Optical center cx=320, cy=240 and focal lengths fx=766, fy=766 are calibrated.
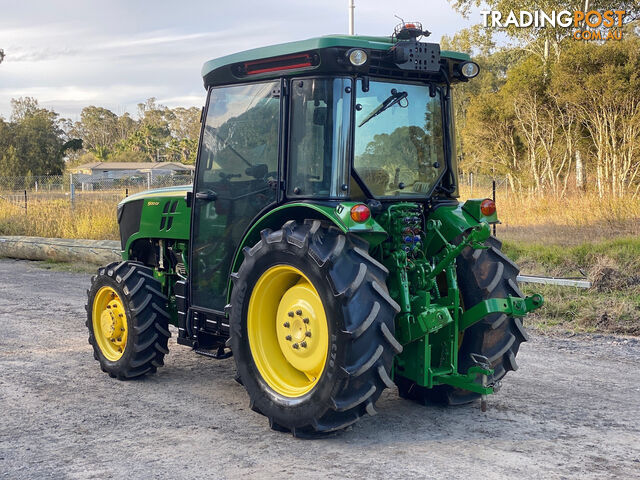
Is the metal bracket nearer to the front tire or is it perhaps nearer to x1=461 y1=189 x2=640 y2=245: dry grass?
the front tire

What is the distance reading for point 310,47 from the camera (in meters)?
4.79

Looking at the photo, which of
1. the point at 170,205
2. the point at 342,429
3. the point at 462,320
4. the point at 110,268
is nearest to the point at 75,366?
the point at 110,268

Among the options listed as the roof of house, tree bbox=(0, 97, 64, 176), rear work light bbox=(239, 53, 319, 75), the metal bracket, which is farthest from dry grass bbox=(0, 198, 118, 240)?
the roof of house

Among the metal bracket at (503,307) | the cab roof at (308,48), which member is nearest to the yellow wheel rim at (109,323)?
the cab roof at (308,48)

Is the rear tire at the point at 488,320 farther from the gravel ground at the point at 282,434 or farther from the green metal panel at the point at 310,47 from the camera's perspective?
the green metal panel at the point at 310,47

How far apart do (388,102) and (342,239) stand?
1120mm

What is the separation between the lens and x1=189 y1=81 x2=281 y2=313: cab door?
5320 mm

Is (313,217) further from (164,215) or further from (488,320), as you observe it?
(164,215)

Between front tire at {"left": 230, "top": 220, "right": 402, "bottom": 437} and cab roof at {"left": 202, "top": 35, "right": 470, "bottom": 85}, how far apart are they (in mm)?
1110

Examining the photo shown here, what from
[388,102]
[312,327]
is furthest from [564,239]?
[312,327]

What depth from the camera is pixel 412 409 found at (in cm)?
548

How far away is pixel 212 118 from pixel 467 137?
22487 mm

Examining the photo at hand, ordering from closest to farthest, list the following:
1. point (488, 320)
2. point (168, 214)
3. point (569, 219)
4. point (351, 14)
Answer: point (488, 320)
point (168, 214)
point (569, 219)
point (351, 14)

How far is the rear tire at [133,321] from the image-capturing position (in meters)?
6.11
